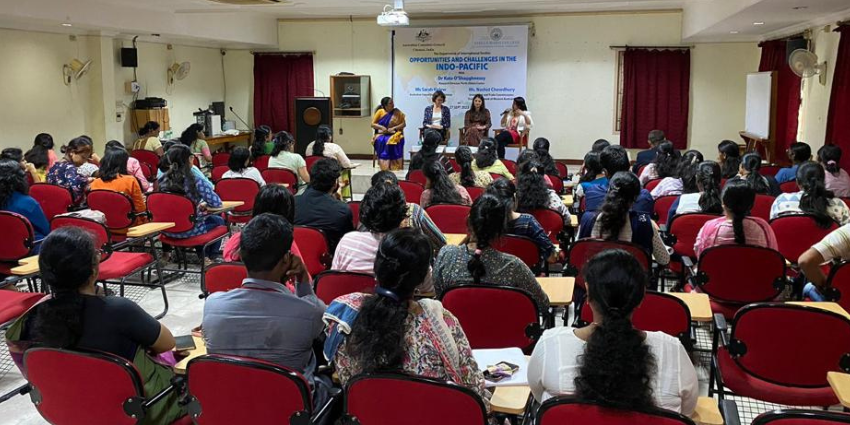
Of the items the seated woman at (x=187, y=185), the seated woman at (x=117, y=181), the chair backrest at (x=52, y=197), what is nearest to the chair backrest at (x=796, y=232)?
the seated woman at (x=187, y=185)

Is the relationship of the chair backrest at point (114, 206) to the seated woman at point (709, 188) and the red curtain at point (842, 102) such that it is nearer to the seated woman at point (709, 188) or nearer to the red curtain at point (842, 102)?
the seated woman at point (709, 188)

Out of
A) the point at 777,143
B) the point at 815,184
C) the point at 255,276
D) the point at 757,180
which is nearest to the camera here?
the point at 255,276

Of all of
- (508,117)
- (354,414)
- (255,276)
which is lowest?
(354,414)

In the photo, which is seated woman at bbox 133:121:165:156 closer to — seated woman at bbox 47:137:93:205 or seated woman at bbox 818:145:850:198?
seated woman at bbox 47:137:93:205

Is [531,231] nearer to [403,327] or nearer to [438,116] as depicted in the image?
[403,327]

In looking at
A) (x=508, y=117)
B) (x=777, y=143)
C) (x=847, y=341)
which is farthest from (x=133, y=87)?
(x=847, y=341)

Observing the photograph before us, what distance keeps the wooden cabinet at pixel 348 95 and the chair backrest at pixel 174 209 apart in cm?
756

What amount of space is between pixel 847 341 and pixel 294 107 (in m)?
11.6

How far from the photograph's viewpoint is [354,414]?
2184 mm

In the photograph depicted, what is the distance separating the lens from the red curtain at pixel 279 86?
1370 cm

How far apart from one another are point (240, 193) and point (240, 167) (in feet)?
1.05

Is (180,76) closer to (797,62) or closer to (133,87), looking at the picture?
(133,87)

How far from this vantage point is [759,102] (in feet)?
35.5

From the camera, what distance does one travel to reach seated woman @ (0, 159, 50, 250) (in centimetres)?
495
